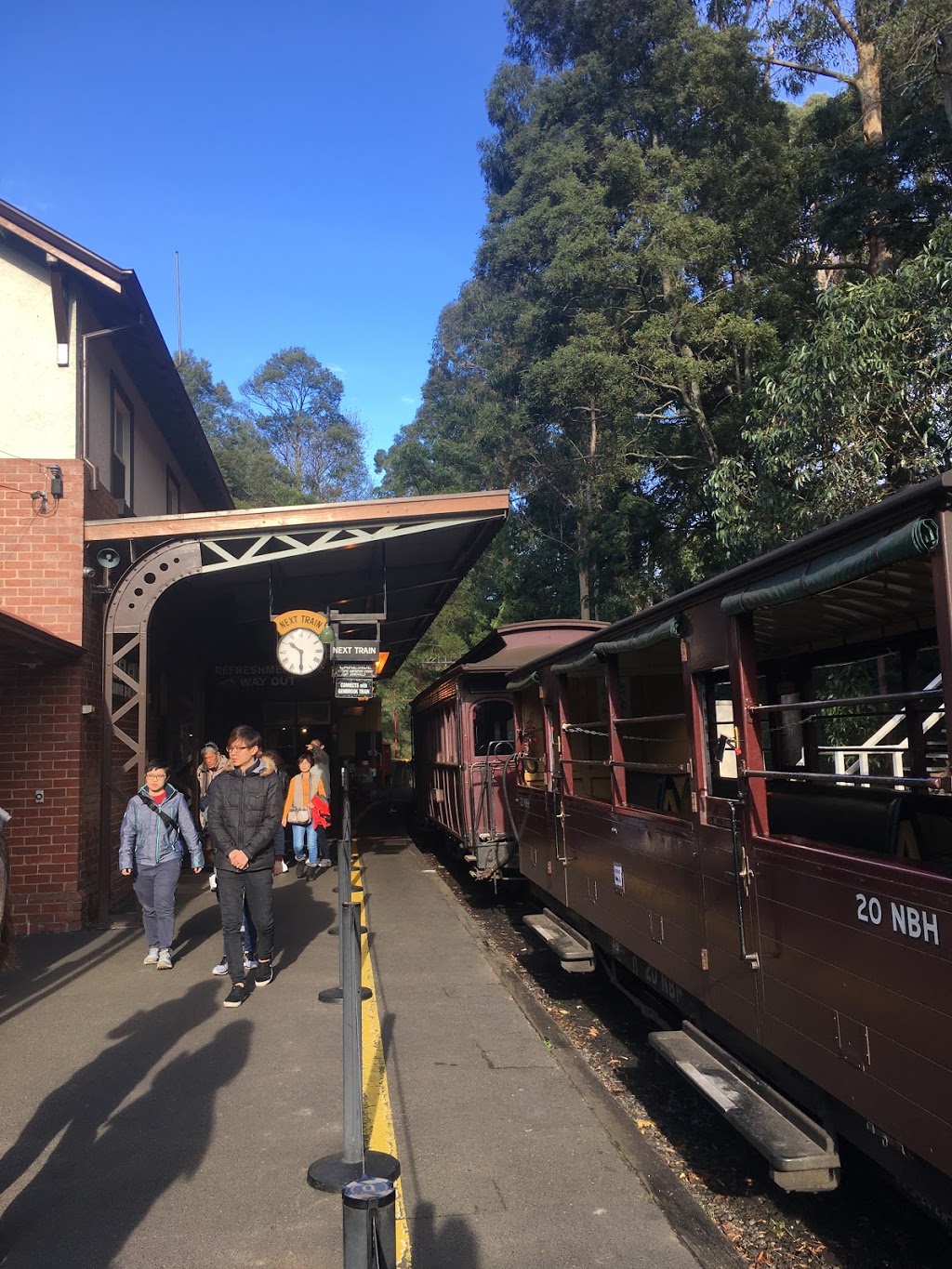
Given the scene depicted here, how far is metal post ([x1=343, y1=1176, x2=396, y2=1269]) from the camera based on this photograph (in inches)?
86.6

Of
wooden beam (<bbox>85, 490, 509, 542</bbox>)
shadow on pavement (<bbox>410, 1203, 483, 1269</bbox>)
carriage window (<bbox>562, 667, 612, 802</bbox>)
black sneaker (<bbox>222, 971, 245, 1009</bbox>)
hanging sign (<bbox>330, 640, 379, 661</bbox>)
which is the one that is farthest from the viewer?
hanging sign (<bbox>330, 640, 379, 661</bbox>)

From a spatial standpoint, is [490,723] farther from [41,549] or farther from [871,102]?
[871,102]

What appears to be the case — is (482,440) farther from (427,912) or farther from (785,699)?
(785,699)

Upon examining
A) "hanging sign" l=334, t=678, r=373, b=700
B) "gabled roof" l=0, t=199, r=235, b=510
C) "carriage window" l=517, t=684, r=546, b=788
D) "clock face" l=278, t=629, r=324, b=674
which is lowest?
"carriage window" l=517, t=684, r=546, b=788

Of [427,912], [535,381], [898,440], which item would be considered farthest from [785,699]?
[535,381]

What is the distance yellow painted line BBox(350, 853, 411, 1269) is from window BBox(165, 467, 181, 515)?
1056cm

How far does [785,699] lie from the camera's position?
6141 mm

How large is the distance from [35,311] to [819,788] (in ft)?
29.3

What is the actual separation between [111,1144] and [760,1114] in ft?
9.37

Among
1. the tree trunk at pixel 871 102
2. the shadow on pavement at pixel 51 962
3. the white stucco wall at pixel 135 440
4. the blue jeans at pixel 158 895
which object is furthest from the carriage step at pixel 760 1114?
the tree trunk at pixel 871 102

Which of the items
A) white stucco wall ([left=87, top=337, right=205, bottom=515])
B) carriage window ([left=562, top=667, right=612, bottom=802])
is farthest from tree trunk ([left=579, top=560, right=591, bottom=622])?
carriage window ([left=562, top=667, right=612, bottom=802])

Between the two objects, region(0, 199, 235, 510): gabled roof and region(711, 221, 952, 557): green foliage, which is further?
region(711, 221, 952, 557): green foliage

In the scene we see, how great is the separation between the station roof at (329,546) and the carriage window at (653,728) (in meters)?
3.58

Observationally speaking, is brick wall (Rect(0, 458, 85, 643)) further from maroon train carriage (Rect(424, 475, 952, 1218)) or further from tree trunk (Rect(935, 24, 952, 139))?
tree trunk (Rect(935, 24, 952, 139))
